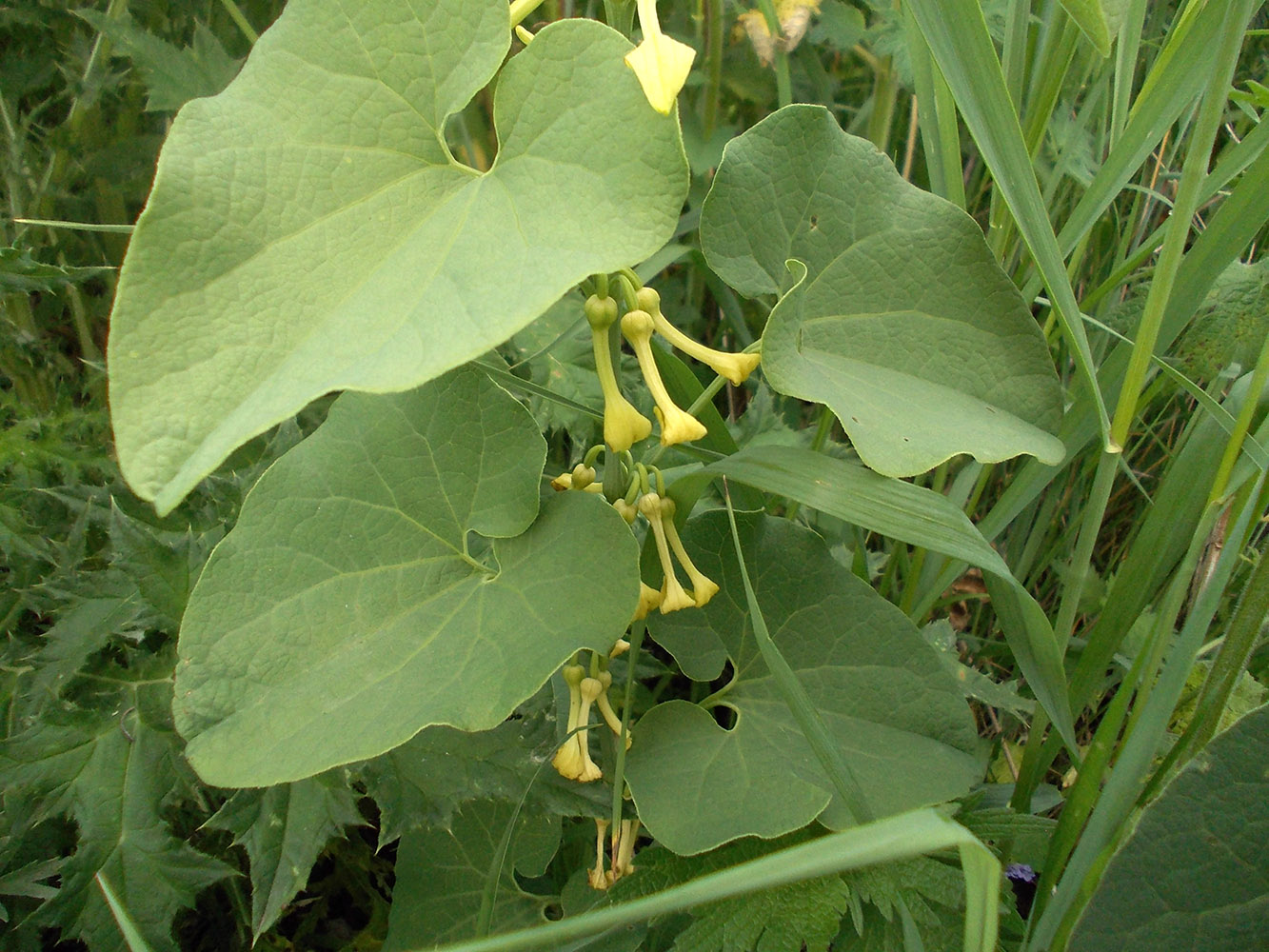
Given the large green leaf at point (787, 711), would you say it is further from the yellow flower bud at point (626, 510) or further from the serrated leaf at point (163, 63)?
the serrated leaf at point (163, 63)

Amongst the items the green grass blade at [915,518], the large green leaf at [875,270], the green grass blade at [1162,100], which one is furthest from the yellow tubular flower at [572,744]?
the green grass blade at [1162,100]

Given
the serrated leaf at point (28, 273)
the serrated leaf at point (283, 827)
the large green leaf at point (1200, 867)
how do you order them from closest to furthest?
the large green leaf at point (1200, 867) < the serrated leaf at point (283, 827) < the serrated leaf at point (28, 273)

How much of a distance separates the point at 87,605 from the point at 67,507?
25 cm

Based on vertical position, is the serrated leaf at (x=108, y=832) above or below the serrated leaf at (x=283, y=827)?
below

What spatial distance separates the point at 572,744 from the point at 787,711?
0.64 feet

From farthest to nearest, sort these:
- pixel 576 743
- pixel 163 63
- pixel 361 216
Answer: pixel 163 63, pixel 576 743, pixel 361 216

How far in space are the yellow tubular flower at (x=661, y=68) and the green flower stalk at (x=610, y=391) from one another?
18 centimetres

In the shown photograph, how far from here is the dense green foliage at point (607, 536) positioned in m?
0.56

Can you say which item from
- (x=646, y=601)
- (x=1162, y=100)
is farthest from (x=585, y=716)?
(x=1162, y=100)

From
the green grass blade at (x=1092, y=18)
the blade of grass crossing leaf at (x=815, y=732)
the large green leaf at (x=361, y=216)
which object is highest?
the green grass blade at (x=1092, y=18)

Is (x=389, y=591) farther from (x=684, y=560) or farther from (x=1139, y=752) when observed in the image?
(x=1139, y=752)

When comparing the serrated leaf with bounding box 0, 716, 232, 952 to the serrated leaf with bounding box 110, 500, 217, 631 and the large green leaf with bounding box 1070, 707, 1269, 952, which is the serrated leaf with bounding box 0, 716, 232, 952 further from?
the large green leaf with bounding box 1070, 707, 1269, 952

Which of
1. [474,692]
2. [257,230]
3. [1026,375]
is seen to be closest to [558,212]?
[257,230]

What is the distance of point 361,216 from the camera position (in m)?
0.60
